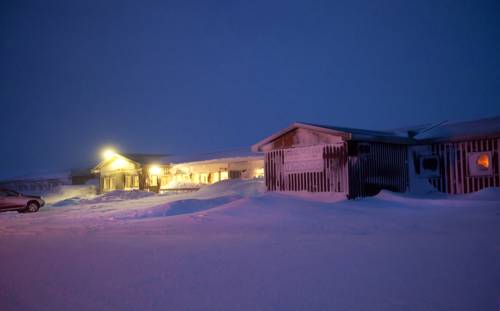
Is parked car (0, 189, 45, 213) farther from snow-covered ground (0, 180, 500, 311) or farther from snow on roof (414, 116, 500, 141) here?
snow on roof (414, 116, 500, 141)

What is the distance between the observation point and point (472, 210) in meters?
12.0

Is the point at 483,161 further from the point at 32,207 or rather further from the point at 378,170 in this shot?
the point at 32,207

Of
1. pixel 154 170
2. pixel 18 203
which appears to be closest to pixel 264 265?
pixel 18 203

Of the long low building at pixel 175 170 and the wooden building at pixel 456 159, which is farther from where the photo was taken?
the long low building at pixel 175 170

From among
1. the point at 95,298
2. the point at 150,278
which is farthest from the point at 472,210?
the point at 95,298

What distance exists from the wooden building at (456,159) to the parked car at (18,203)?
20.5m

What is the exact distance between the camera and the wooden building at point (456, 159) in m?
16.8

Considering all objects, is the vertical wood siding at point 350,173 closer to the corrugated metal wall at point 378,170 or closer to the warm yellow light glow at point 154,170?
the corrugated metal wall at point 378,170

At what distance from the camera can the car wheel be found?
2119 centimetres

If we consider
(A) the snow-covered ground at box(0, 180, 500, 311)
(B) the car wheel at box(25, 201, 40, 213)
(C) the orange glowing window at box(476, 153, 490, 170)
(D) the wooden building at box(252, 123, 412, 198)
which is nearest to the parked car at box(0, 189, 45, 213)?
(B) the car wheel at box(25, 201, 40, 213)

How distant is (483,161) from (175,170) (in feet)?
85.0

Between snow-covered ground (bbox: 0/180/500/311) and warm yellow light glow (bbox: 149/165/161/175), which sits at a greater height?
warm yellow light glow (bbox: 149/165/161/175)

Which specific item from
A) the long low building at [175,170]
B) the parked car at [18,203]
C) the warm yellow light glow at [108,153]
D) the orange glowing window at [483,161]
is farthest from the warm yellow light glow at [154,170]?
the orange glowing window at [483,161]

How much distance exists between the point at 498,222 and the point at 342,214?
4.04 m
